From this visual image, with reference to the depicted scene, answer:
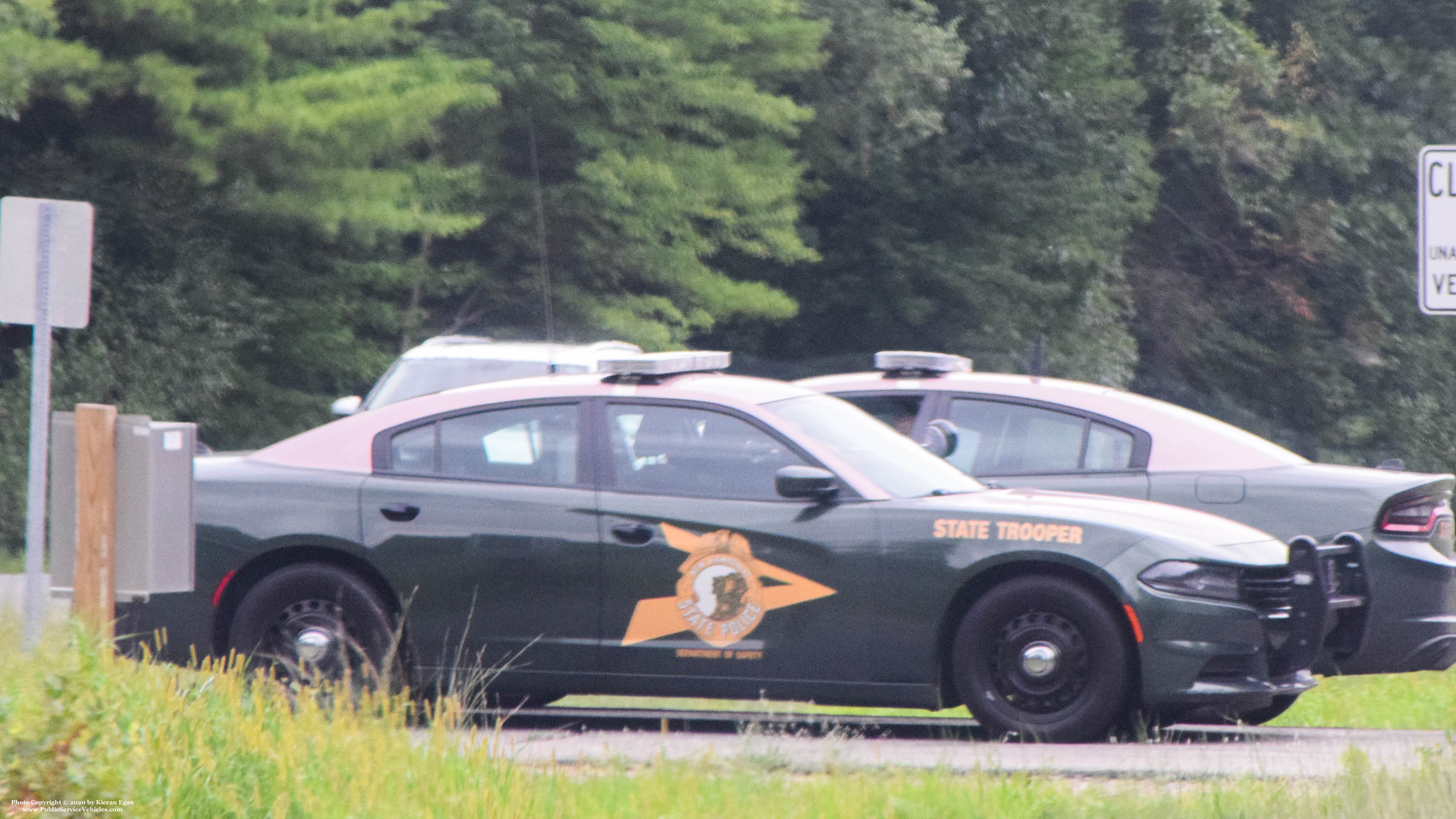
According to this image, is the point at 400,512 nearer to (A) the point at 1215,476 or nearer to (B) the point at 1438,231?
(A) the point at 1215,476

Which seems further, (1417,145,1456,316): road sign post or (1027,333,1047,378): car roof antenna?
(1027,333,1047,378): car roof antenna

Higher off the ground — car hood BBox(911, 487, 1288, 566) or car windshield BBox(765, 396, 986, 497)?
car windshield BBox(765, 396, 986, 497)

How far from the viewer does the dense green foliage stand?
22.1m

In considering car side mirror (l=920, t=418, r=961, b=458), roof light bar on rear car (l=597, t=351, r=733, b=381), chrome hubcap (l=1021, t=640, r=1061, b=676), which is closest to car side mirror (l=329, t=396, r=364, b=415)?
car side mirror (l=920, t=418, r=961, b=458)

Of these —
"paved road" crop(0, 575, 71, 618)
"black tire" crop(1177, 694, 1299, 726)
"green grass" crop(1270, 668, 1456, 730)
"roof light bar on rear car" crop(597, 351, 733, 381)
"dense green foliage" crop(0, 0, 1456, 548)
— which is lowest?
"green grass" crop(1270, 668, 1456, 730)

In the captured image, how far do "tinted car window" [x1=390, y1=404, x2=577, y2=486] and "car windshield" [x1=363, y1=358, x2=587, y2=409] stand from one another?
22.4ft

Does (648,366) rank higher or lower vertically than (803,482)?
higher

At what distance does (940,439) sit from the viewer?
9.16m

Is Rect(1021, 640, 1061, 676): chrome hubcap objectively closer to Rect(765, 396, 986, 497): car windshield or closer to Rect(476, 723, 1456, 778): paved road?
Rect(476, 723, 1456, 778): paved road

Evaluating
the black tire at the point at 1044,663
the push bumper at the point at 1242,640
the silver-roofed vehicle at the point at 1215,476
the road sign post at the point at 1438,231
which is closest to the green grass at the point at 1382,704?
the silver-roofed vehicle at the point at 1215,476

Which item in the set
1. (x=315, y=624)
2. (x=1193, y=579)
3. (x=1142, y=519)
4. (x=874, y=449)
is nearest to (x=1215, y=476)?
(x=1142, y=519)

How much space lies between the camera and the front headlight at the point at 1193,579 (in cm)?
712

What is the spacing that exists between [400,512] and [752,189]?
2053cm

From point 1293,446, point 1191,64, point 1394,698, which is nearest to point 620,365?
point 1394,698
